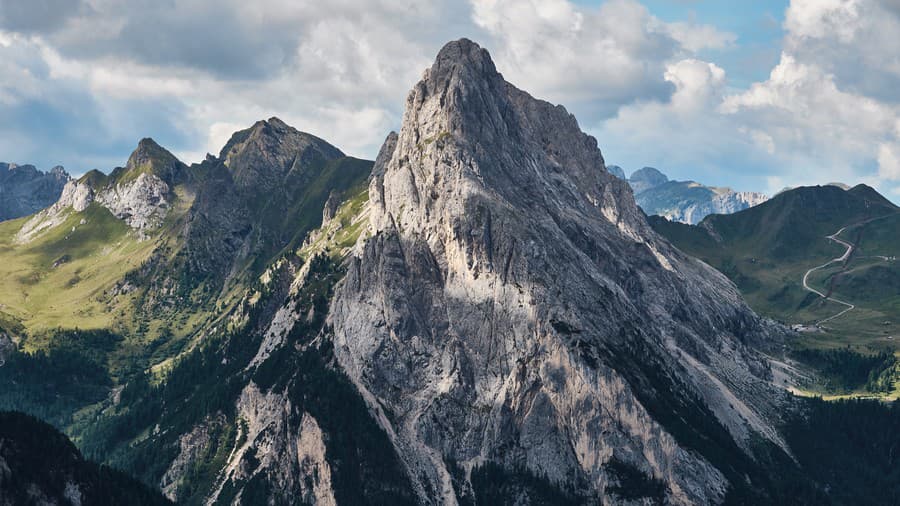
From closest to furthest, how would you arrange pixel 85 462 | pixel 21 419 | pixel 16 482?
pixel 16 482 → pixel 21 419 → pixel 85 462

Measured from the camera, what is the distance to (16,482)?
431ft

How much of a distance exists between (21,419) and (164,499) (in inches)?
1751

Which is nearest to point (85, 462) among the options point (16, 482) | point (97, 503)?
point (97, 503)

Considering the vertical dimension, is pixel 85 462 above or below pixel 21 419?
below

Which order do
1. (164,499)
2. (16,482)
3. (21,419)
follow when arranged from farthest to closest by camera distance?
(164,499)
(21,419)
(16,482)

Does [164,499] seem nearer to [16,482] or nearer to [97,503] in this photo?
[97,503]

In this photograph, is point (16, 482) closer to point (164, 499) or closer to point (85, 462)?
point (85, 462)

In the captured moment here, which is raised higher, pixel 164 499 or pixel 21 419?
pixel 21 419

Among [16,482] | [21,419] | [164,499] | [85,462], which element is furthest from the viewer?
[164,499]

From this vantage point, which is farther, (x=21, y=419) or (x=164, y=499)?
(x=164, y=499)

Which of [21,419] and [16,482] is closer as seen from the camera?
[16,482]

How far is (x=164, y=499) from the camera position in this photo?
17388cm

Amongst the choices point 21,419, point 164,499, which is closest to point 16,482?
point 21,419

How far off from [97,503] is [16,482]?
17.2 meters
